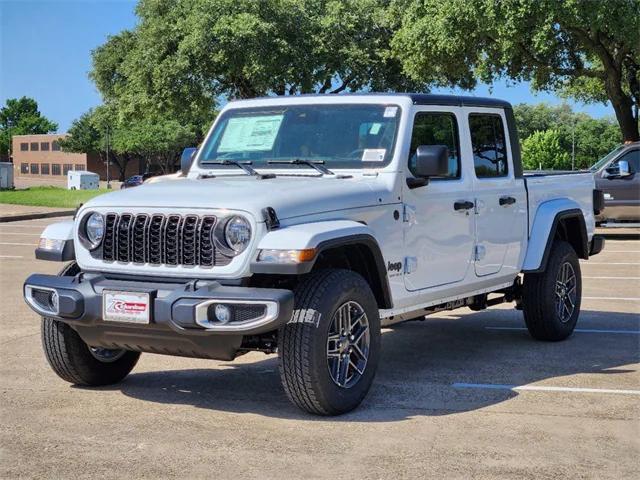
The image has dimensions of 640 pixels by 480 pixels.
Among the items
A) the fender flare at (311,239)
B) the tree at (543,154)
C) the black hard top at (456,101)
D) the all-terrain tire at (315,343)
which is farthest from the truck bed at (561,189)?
the tree at (543,154)

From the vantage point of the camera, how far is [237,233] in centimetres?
575

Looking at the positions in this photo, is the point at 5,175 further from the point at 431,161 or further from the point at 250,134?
the point at 431,161

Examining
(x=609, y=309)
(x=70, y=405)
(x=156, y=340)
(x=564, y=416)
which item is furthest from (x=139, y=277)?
(x=609, y=309)

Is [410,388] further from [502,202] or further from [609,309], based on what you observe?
[609,309]

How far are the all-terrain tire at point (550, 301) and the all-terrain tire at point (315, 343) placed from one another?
117 inches

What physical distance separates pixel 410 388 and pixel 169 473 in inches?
94.3

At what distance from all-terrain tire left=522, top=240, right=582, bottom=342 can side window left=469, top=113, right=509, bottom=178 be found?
3.30 feet

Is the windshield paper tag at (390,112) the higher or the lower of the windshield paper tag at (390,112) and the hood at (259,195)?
the higher

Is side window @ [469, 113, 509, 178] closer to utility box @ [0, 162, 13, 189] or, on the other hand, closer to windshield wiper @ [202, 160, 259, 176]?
windshield wiper @ [202, 160, 259, 176]

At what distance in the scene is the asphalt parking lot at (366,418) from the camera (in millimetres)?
5031

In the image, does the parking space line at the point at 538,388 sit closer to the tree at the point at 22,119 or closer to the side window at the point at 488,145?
the side window at the point at 488,145

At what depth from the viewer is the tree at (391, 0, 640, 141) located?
25.7 m

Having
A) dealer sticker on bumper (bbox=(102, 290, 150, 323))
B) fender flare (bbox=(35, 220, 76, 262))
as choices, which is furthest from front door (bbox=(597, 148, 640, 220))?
dealer sticker on bumper (bbox=(102, 290, 150, 323))

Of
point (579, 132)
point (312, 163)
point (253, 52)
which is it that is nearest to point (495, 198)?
point (312, 163)
